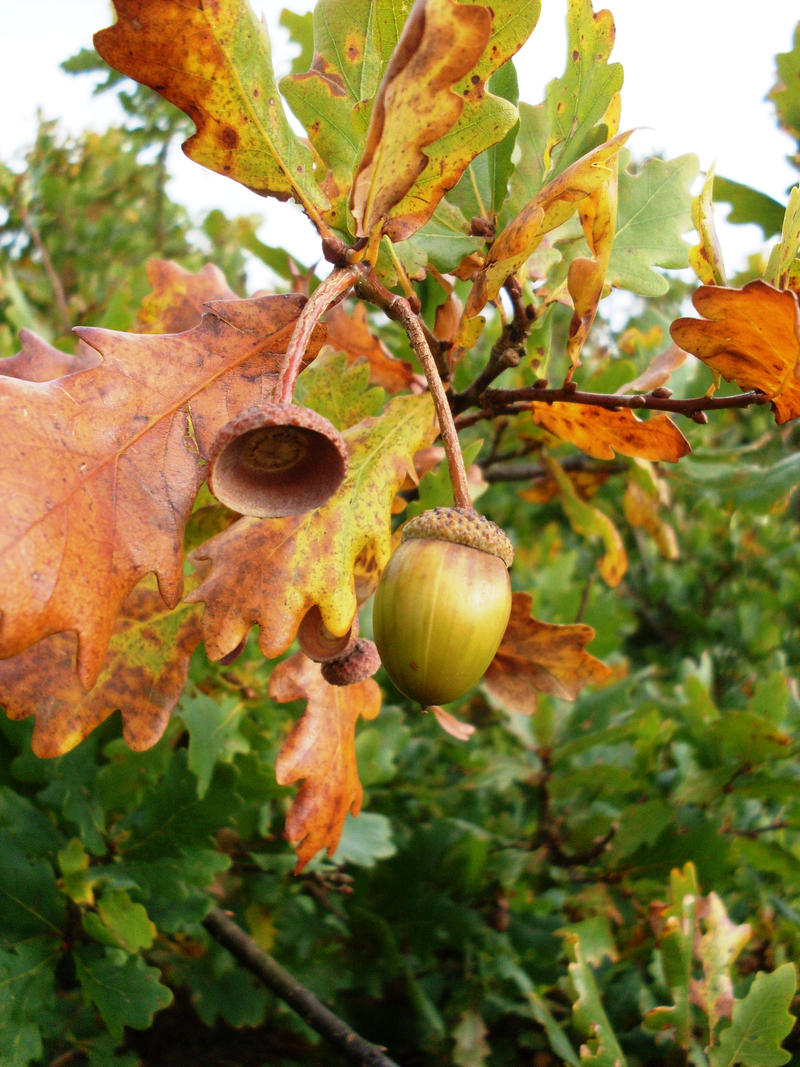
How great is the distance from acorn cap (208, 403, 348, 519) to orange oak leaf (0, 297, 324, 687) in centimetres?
11

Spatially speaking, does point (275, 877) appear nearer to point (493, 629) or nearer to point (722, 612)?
point (493, 629)

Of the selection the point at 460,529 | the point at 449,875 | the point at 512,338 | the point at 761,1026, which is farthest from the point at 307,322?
the point at 449,875

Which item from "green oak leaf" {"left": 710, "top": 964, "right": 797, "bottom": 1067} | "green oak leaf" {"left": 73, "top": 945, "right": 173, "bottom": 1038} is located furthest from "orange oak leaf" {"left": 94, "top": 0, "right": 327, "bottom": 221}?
"green oak leaf" {"left": 710, "top": 964, "right": 797, "bottom": 1067}

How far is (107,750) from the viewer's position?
4.61 ft

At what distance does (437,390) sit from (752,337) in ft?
1.10

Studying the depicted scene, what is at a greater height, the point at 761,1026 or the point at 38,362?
the point at 38,362

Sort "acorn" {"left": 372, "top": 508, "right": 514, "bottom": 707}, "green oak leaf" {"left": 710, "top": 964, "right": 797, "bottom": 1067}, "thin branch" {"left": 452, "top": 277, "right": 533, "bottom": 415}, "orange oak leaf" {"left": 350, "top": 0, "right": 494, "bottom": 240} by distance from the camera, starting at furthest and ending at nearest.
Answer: "green oak leaf" {"left": 710, "top": 964, "right": 797, "bottom": 1067} → "thin branch" {"left": 452, "top": 277, "right": 533, "bottom": 415} → "acorn" {"left": 372, "top": 508, "right": 514, "bottom": 707} → "orange oak leaf" {"left": 350, "top": 0, "right": 494, "bottom": 240}

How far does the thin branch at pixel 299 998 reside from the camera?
4.03 ft

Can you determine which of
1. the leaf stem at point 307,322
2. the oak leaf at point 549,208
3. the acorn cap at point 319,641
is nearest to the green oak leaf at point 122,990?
the acorn cap at point 319,641

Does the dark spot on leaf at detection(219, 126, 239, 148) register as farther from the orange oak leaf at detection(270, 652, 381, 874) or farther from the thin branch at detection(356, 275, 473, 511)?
the orange oak leaf at detection(270, 652, 381, 874)

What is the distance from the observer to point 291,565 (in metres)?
0.94

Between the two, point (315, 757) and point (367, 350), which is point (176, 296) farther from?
point (315, 757)

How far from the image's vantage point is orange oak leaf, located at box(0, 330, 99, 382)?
3.84 ft

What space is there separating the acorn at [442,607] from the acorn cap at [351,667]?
0.16 m
